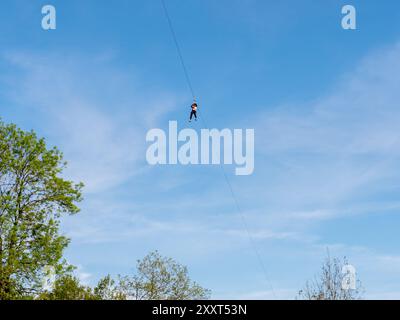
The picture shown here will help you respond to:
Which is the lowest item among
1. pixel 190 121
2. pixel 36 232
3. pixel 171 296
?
pixel 171 296

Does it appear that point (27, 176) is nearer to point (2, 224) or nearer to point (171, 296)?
point (2, 224)

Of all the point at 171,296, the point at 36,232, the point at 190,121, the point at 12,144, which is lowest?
the point at 171,296

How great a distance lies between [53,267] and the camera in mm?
42250

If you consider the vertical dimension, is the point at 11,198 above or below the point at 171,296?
above
